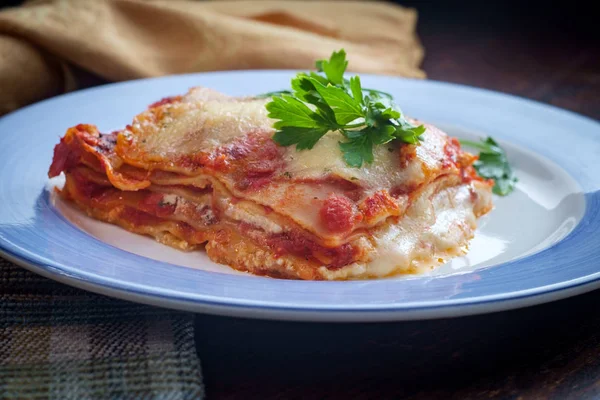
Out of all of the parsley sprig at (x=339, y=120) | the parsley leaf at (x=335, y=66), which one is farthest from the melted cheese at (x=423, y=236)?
the parsley leaf at (x=335, y=66)

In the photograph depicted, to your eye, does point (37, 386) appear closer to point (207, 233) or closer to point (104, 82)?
point (207, 233)

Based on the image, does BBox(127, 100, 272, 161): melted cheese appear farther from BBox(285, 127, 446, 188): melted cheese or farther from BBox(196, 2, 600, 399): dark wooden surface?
BBox(196, 2, 600, 399): dark wooden surface

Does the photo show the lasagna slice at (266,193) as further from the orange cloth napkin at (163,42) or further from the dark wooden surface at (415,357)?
the orange cloth napkin at (163,42)

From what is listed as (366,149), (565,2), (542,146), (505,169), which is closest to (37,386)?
(366,149)

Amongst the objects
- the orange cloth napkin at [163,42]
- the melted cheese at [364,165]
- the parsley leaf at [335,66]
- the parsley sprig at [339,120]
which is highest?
the parsley leaf at [335,66]

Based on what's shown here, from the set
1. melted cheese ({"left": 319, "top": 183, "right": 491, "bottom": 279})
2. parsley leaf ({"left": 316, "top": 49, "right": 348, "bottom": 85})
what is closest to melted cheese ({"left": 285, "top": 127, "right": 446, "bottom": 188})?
melted cheese ({"left": 319, "top": 183, "right": 491, "bottom": 279})
